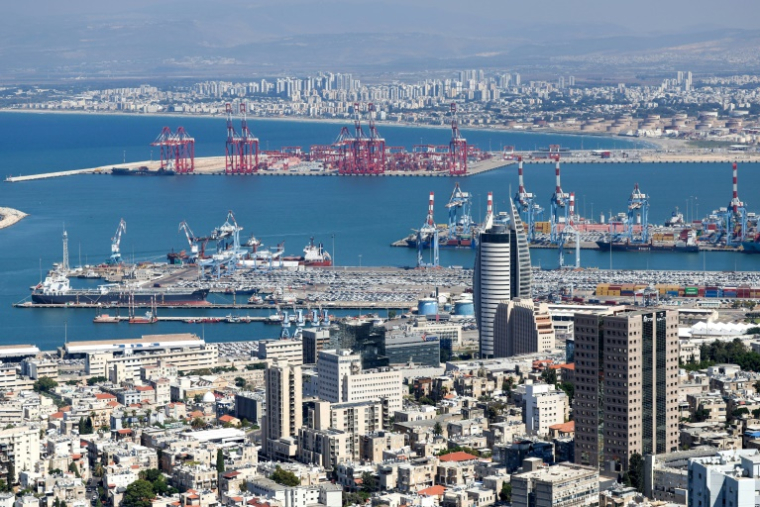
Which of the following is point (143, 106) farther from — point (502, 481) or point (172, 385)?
point (502, 481)

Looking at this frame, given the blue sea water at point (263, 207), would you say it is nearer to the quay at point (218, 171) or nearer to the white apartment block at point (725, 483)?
the quay at point (218, 171)

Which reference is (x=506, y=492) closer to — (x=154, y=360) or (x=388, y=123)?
(x=154, y=360)

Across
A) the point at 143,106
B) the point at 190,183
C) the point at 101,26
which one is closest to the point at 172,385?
the point at 190,183

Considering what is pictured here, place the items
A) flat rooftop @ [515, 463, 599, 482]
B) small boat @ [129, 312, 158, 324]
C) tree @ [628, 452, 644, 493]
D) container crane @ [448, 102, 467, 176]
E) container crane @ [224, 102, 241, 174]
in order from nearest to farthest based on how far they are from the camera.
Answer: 1. flat rooftop @ [515, 463, 599, 482]
2. tree @ [628, 452, 644, 493]
3. small boat @ [129, 312, 158, 324]
4. container crane @ [448, 102, 467, 176]
5. container crane @ [224, 102, 241, 174]

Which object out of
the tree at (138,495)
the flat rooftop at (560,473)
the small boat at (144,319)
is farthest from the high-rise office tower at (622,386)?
the small boat at (144,319)

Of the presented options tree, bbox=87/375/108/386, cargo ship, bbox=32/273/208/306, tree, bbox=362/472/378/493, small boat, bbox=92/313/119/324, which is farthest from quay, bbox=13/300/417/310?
tree, bbox=362/472/378/493

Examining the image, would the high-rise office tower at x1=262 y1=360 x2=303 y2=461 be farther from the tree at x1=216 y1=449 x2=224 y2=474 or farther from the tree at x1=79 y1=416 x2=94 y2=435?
the tree at x1=79 y1=416 x2=94 y2=435
